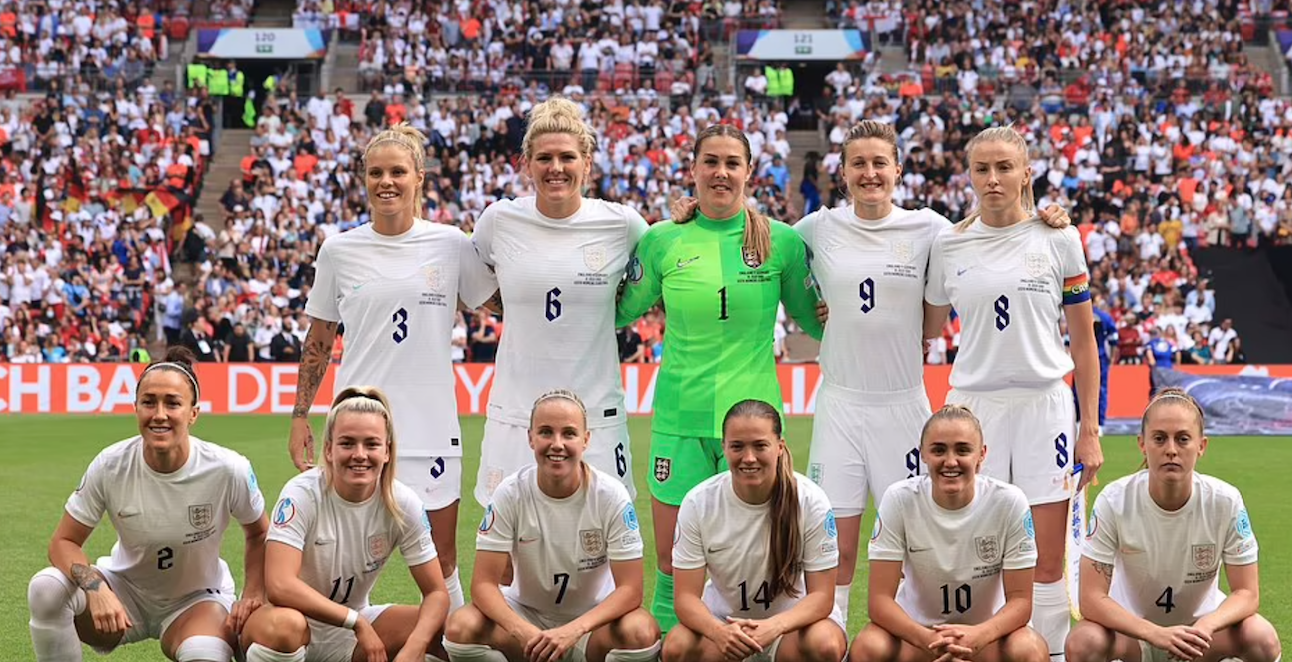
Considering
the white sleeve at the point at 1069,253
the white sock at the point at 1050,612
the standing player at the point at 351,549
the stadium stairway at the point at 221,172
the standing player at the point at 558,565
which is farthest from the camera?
the stadium stairway at the point at 221,172

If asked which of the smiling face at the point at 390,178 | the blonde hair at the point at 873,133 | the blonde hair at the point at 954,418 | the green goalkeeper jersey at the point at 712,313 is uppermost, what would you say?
the blonde hair at the point at 873,133

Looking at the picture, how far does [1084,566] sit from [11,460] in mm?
11381

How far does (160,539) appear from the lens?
570cm

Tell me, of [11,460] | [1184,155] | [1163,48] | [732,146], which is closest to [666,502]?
[732,146]

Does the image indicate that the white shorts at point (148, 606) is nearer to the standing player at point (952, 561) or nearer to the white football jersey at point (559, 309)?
the white football jersey at point (559, 309)

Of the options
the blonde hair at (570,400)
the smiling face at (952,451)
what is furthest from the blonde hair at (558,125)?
the smiling face at (952,451)

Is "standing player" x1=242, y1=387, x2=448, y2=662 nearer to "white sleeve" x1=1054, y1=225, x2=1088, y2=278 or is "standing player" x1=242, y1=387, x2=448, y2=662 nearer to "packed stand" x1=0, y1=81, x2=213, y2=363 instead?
"white sleeve" x1=1054, y1=225, x2=1088, y2=278

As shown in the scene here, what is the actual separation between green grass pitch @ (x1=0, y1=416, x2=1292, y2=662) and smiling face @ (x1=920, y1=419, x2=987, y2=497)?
1856mm

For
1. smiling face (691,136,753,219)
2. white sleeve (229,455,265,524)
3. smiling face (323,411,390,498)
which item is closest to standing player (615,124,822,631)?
smiling face (691,136,753,219)

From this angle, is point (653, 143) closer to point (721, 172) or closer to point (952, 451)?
point (721, 172)

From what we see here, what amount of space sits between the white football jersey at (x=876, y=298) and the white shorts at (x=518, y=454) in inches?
36.6

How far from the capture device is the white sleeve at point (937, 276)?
6.16 metres

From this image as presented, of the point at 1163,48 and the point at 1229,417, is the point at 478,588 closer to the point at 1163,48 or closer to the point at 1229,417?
the point at 1229,417

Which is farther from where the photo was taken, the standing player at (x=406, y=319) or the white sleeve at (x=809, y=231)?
the white sleeve at (x=809, y=231)
